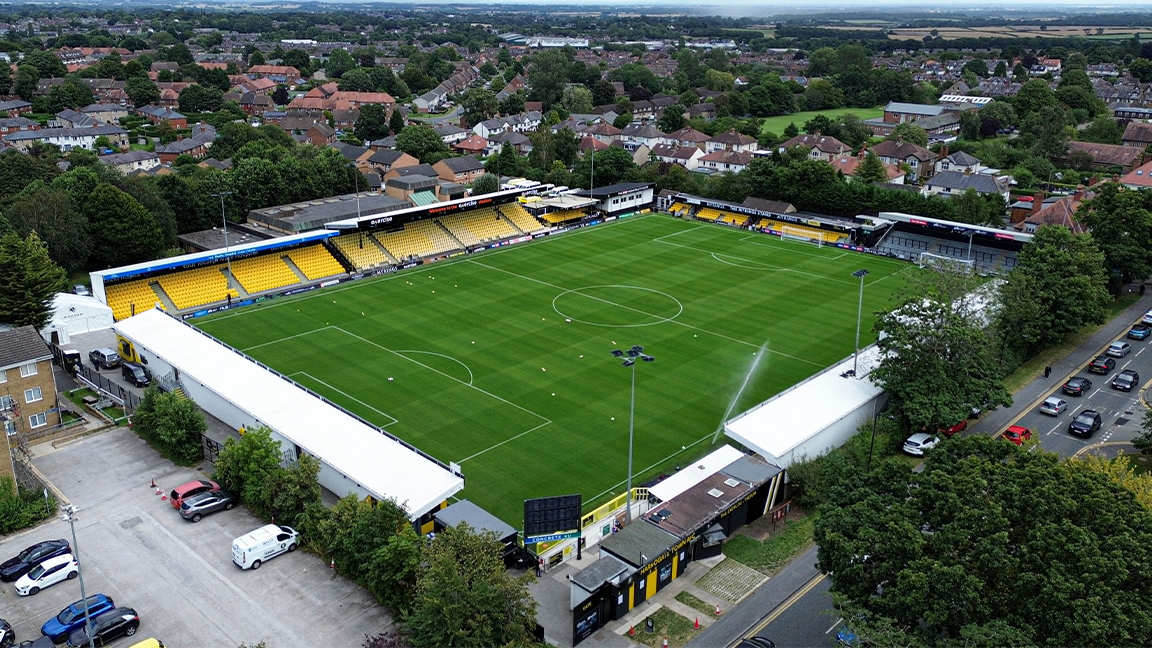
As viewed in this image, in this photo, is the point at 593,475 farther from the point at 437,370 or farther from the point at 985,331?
the point at 985,331

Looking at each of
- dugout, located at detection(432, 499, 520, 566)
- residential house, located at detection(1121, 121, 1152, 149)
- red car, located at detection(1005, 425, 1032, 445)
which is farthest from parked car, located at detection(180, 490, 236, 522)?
residential house, located at detection(1121, 121, 1152, 149)

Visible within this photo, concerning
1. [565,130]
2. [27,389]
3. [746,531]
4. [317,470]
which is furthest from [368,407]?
[565,130]

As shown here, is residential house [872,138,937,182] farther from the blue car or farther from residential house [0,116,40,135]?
residential house [0,116,40,135]

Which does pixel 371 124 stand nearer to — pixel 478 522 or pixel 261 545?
pixel 261 545

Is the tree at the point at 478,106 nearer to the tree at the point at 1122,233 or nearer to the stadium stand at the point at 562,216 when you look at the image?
the stadium stand at the point at 562,216

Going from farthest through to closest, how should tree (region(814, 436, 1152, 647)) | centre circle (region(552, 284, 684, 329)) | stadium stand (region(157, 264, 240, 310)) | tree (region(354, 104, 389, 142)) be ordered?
1. tree (region(354, 104, 389, 142))
2. stadium stand (region(157, 264, 240, 310))
3. centre circle (region(552, 284, 684, 329))
4. tree (region(814, 436, 1152, 647))

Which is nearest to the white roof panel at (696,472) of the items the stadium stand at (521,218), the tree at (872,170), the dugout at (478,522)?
the dugout at (478,522)
